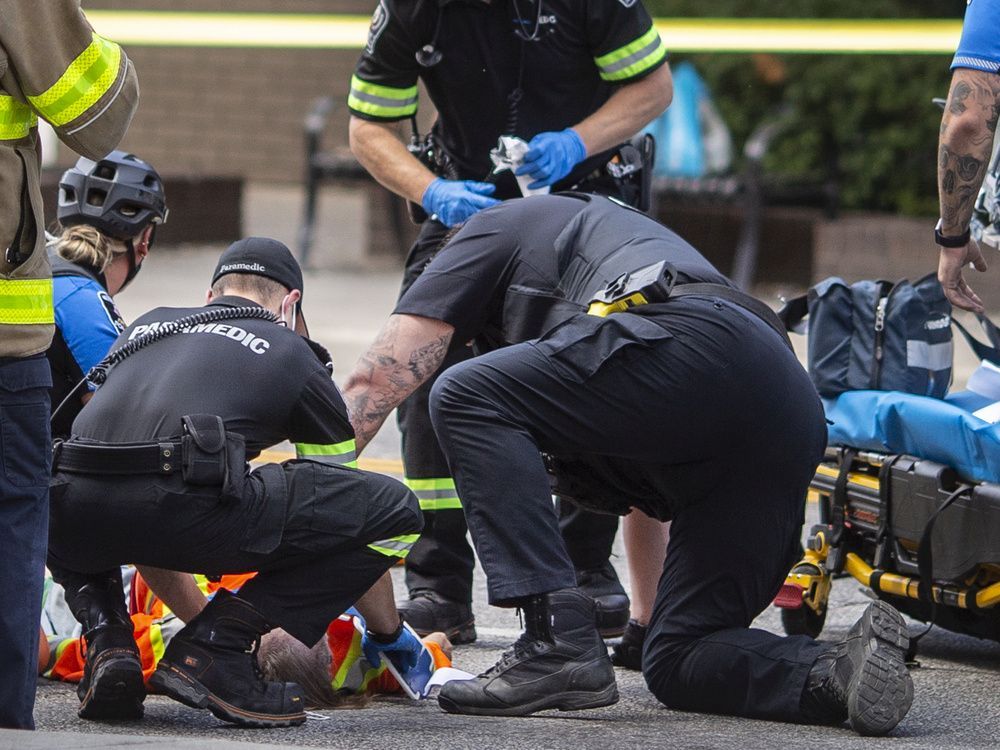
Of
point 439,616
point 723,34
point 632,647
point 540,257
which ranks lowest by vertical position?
point 723,34

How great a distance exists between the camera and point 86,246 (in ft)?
16.3

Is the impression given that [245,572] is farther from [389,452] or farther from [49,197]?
[49,197]

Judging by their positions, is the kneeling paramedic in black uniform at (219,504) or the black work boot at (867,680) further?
the kneeling paramedic in black uniform at (219,504)

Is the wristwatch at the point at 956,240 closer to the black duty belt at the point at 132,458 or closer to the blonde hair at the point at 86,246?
the black duty belt at the point at 132,458

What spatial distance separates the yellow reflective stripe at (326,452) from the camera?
427 cm

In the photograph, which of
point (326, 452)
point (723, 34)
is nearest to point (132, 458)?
point (326, 452)

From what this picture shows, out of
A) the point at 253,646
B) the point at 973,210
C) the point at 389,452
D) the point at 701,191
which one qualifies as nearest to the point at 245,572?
the point at 253,646

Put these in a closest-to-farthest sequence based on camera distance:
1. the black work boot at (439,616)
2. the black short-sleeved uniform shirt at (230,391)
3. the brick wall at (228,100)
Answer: the black short-sleeved uniform shirt at (230,391)
the black work boot at (439,616)
the brick wall at (228,100)

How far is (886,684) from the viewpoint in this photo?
3920 millimetres

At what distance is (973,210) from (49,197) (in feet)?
31.3

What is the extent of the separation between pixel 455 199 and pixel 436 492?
2.80ft

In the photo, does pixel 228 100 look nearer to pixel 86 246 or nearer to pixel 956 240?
pixel 86 246

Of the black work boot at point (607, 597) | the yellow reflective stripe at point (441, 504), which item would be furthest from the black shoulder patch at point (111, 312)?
the black work boot at point (607, 597)

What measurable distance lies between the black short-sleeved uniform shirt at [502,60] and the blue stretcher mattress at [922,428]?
1.20m
